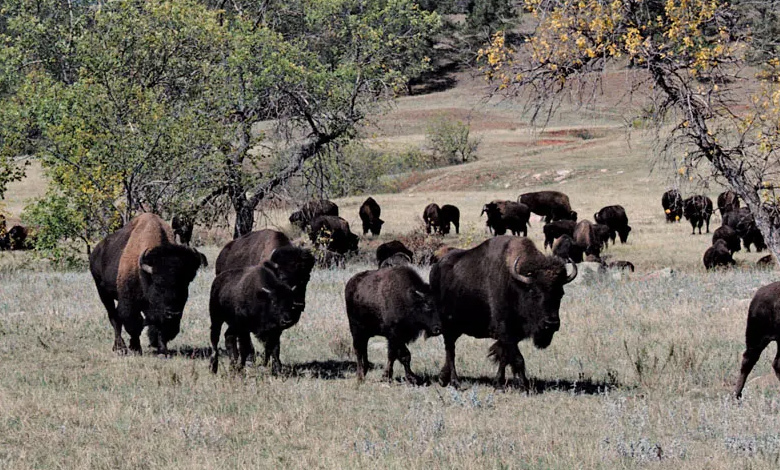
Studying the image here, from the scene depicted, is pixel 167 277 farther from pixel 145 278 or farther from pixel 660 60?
pixel 660 60

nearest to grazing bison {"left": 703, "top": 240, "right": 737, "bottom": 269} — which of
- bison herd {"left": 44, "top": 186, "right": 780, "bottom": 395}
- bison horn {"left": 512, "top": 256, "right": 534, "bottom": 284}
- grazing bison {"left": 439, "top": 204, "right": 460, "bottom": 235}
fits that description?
grazing bison {"left": 439, "top": 204, "right": 460, "bottom": 235}

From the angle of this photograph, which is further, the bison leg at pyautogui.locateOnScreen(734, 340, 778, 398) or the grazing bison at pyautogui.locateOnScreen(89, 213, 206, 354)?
the grazing bison at pyautogui.locateOnScreen(89, 213, 206, 354)

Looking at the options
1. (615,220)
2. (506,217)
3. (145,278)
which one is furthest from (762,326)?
(506,217)

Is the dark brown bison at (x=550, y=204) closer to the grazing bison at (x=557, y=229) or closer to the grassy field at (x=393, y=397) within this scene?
the grazing bison at (x=557, y=229)

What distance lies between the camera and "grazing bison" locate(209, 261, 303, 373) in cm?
1039

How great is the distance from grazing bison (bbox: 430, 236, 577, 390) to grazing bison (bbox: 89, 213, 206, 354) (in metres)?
3.06

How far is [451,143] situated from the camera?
242 feet

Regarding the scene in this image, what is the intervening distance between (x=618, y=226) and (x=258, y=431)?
26.4m

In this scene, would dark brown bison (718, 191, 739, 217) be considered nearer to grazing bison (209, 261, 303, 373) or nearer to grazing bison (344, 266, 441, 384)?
grazing bison (344, 266, 441, 384)

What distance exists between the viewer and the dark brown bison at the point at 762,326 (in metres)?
9.52

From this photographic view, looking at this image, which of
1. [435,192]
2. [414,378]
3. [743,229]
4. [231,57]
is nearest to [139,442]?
[414,378]

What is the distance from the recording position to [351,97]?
28.0 m

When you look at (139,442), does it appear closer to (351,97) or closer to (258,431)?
(258,431)

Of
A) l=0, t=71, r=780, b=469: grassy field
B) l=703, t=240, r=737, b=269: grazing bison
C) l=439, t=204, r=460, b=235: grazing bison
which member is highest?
l=0, t=71, r=780, b=469: grassy field
